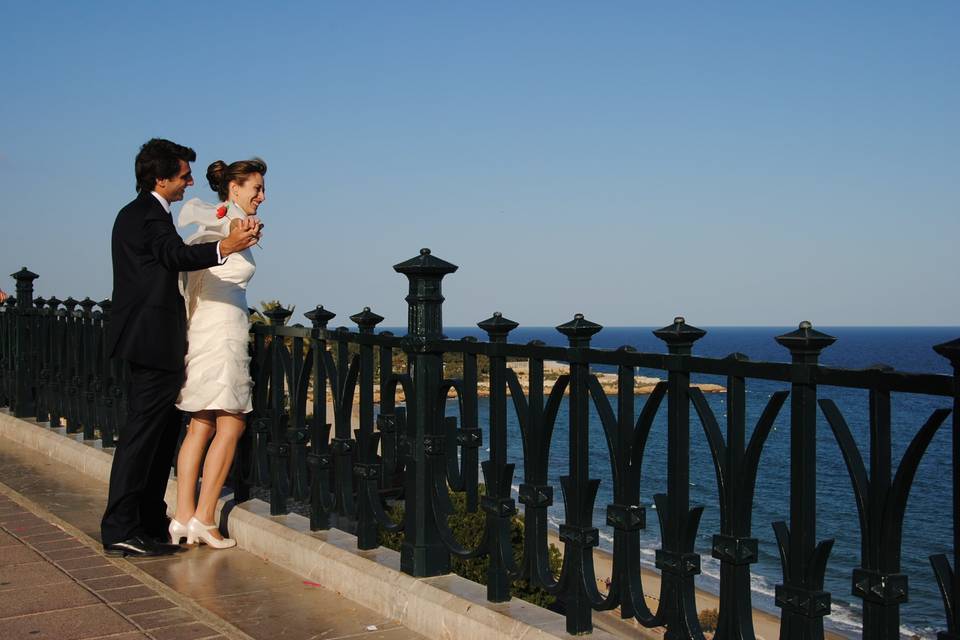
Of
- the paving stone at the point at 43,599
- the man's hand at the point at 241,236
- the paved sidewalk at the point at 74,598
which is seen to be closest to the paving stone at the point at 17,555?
the paved sidewalk at the point at 74,598

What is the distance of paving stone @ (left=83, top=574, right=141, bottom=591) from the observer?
4.31 metres

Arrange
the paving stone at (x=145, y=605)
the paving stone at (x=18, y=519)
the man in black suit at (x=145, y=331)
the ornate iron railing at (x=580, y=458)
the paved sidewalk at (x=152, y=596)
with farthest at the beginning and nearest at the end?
1. the paving stone at (x=18, y=519)
2. the man in black suit at (x=145, y=331)
3. the paving stone at (x=145, y=605)
4. the paved sidewalk at (x=152, y=596)
5. the ornate iron railing at (x=580, y=458)

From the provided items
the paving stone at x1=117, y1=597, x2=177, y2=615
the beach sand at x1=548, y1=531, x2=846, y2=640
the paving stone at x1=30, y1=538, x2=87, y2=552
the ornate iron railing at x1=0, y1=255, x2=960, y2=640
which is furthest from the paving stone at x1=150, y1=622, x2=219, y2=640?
the beach sand at x1=548, y1=531, x2=846, y2=640

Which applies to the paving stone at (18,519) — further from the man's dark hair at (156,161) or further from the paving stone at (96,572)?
the man's dark hair at (156,161)

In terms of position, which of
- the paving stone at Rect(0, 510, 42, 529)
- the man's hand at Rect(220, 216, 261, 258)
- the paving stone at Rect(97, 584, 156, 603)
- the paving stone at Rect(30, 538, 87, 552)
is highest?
the man's hand at Rect(220, 216, 261, 258)

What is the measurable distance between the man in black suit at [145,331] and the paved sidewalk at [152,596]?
0.27 meters

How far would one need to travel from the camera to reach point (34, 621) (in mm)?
3824

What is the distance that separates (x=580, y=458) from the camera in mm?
3428

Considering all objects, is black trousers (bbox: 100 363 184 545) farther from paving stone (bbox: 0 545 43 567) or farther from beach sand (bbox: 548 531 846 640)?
beach sand (bbox: 548 531 846 640)

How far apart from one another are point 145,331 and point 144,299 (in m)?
0.16

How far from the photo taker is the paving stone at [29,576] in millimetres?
4336

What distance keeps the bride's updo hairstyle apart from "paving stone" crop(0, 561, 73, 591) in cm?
200

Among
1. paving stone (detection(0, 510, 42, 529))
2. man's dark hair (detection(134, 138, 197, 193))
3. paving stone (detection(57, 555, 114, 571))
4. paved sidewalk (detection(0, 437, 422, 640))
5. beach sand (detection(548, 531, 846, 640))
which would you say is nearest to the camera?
paved sidewalk (detection(0, 437, 422, 640))

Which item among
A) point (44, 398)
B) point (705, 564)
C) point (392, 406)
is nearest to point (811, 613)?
point (392, 406)
